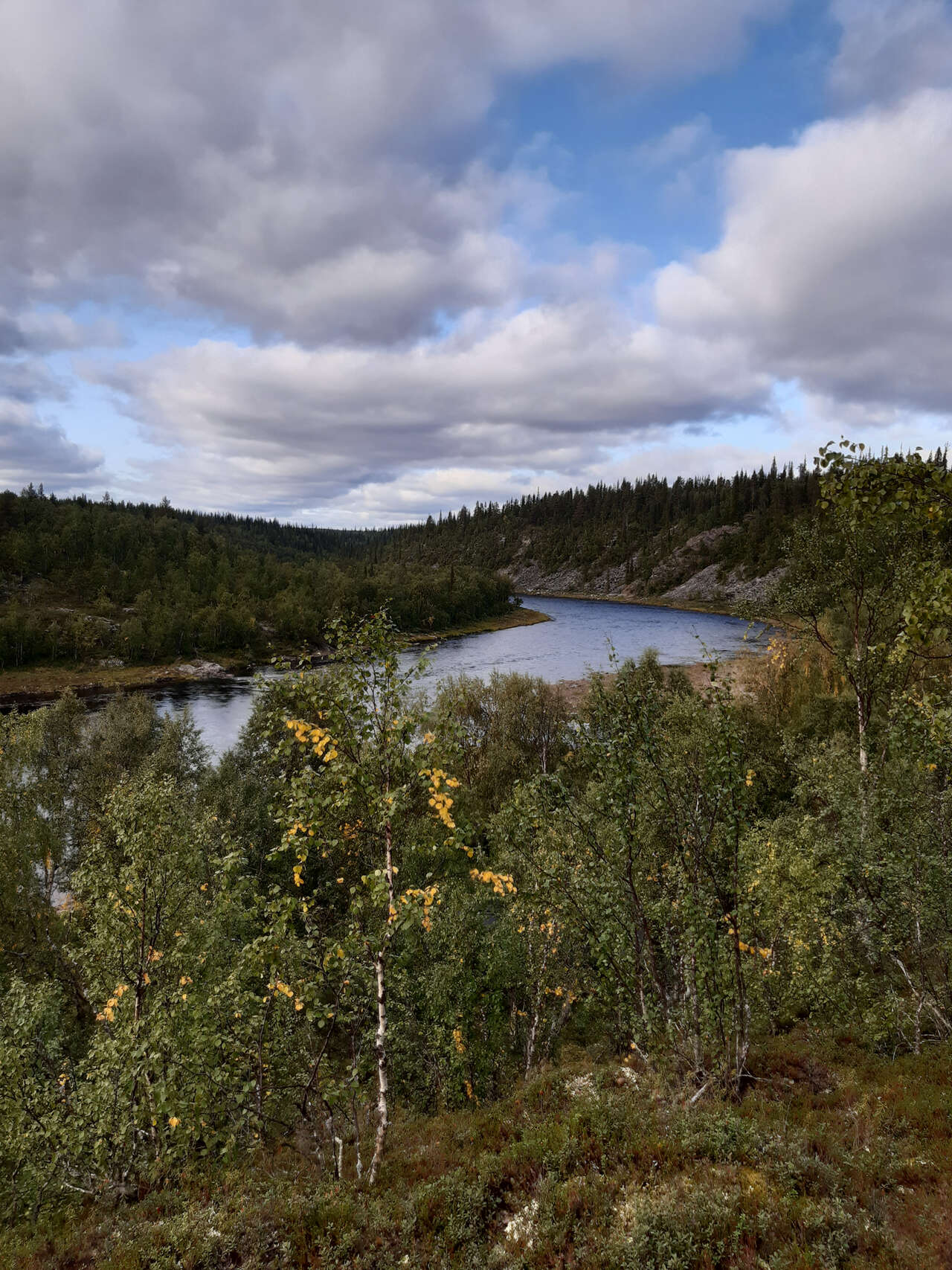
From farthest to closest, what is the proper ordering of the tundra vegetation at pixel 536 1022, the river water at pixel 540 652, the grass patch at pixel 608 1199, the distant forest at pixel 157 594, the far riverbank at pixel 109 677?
the distant forest at pixel 157 594 < the far riverbank at pixel 109 677 < the river water at pixel 540 652 < the tundra vegetation at pixel 536 1022 < the grass patch at pixel 608 1199

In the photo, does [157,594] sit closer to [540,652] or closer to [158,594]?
[158,594]

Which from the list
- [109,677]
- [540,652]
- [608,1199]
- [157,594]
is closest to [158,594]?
[157,594]

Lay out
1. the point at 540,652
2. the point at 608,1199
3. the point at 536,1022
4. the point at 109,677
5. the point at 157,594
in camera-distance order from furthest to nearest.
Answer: the point at 157,594, the point at 540,652, the point at 109,677, the point at 536,1022, the point at 608,1199

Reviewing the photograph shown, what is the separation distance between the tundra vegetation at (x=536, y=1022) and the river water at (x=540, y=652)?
1628 inches

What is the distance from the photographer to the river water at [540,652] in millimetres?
86562

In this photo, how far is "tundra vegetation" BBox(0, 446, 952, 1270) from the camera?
866 centimetres

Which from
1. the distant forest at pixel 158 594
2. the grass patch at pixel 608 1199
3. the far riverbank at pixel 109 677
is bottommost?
the far riverbank at pixel 109 677

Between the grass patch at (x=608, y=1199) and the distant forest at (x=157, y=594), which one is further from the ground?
the distant forest at (x=157, y=594)

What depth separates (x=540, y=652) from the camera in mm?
127875

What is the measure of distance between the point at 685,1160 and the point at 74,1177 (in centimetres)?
1459

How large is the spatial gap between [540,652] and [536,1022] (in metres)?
107

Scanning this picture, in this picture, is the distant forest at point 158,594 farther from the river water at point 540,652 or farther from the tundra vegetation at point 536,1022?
the tundra vegetation at point 536,1022

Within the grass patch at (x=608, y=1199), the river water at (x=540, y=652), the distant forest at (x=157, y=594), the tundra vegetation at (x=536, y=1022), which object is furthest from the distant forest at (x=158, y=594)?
the grass patch at (x=608, y=1199)

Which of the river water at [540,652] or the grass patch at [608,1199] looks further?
the river water at [540,652]
